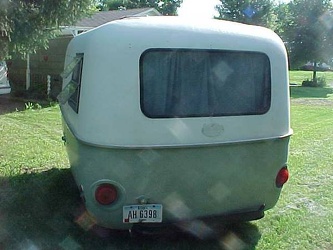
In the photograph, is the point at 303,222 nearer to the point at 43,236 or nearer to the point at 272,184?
the point at 272,184

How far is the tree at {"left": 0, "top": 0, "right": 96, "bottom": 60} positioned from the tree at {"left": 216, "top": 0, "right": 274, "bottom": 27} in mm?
20788

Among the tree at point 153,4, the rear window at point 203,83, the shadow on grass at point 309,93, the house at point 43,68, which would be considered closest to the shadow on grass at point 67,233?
the rear window at point 203,83

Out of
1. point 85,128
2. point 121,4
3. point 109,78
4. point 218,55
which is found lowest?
point 85,128

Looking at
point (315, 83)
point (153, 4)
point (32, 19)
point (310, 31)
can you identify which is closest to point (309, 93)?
point (315, 83)

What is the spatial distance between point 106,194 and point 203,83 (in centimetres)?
119

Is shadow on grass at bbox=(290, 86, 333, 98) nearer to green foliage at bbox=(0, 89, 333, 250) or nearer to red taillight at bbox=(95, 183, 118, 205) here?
green foliage at bbox=(0, 89, 333, 250)

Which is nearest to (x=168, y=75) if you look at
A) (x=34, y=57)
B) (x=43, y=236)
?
(x=43, y=236)

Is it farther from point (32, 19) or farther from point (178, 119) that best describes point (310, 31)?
point (178, 119)

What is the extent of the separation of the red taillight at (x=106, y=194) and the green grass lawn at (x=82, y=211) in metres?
0.72

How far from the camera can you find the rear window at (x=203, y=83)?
285 centimetres

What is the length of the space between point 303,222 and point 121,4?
48.6 meters

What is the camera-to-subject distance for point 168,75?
2.90 meters

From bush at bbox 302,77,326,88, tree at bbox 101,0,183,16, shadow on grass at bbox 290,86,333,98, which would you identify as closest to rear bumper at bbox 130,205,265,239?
shadow on grass at bbox 290,86,333,98

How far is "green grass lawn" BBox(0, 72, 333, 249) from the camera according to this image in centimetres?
345
